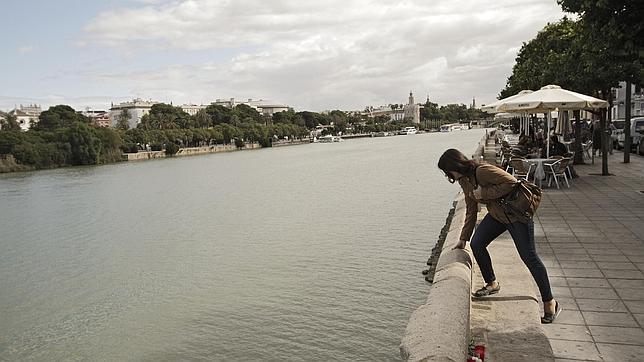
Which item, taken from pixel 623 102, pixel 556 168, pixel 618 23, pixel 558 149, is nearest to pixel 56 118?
pixel 623 102

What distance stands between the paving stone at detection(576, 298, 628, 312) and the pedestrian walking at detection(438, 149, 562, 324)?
33 cm

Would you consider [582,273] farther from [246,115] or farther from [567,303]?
[246,115]

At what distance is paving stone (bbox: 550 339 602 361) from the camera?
3.93 m

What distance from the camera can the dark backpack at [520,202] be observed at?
14.1 ft

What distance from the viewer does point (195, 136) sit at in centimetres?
10488

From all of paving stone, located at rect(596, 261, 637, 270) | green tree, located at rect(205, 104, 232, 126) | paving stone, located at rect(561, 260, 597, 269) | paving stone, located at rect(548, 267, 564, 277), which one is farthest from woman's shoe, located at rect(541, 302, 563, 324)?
green tree, located at rect(205, 104, 232, 126)

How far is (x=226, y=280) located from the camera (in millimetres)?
11234

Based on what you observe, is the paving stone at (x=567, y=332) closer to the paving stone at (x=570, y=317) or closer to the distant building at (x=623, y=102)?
the paving stone at (x=570, y=317)

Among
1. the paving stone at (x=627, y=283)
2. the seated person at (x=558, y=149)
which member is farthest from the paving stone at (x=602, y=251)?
the seated person at (x=558, y=149)

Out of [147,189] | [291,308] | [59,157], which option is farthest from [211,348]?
[59,157]

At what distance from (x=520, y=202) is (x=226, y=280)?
802 cm

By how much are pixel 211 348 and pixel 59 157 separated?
71231mm

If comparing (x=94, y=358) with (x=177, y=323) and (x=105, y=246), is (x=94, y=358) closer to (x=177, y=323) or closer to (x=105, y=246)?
(x=177, y=323)

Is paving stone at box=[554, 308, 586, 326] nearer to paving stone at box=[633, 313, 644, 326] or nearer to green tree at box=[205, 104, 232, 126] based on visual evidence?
paving stone at box=[633, 313, 644, 326]
